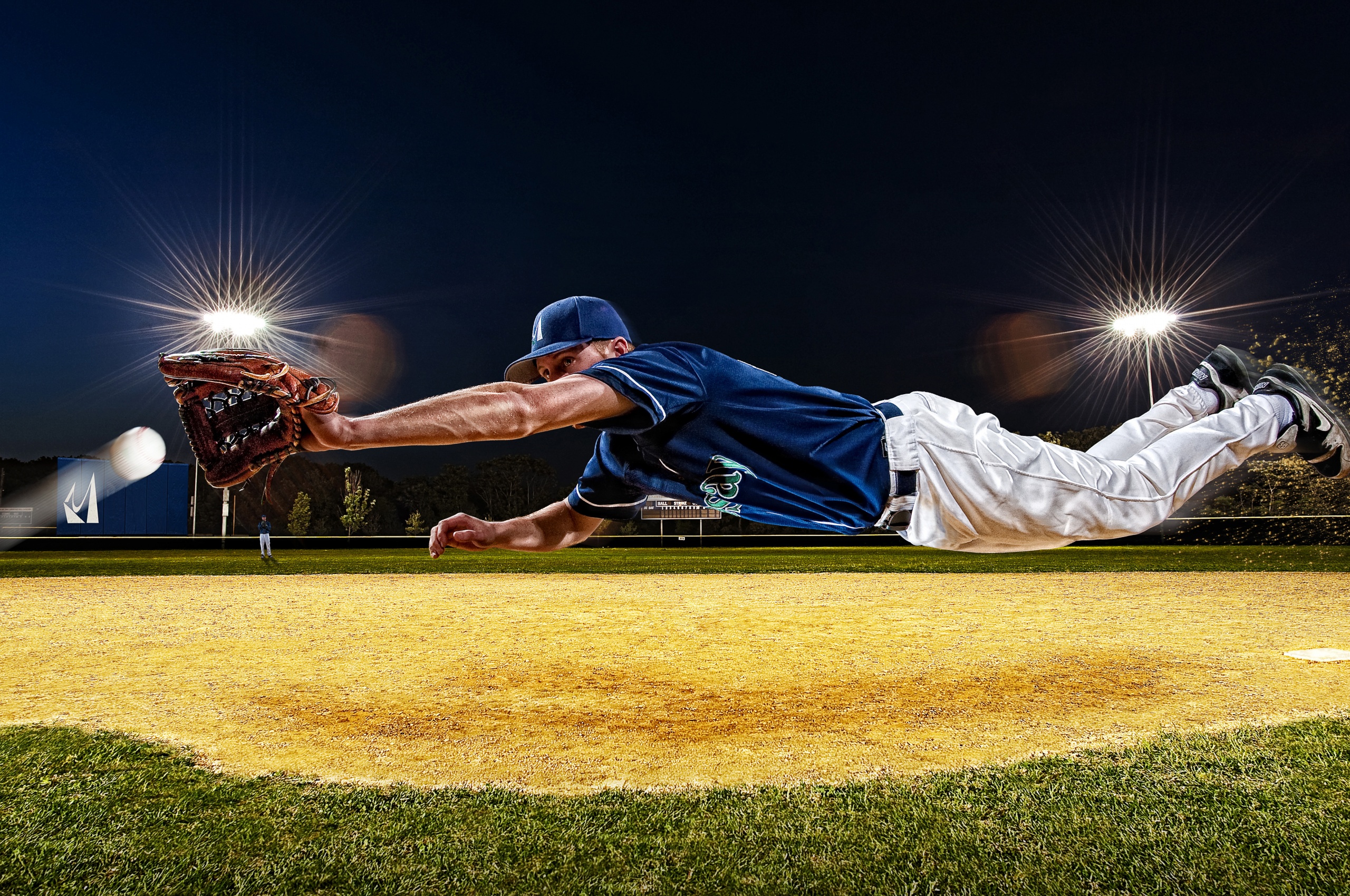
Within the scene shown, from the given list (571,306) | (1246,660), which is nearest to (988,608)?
(1246,660)

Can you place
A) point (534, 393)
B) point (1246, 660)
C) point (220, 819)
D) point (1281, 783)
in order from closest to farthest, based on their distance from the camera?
1. point (534, 393)
2. point (220, 819)
3. point (1281, 783)
4. point (1246, 660)

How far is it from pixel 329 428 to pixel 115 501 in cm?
4027

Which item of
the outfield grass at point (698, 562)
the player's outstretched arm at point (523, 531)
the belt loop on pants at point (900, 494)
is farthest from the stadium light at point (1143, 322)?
Result: the player's outstretched arm at point (523, 531)

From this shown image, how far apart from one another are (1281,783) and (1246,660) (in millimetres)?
4052

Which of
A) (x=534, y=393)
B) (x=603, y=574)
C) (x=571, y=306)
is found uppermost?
(x=571, y=306)

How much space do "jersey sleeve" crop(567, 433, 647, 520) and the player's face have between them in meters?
0.49

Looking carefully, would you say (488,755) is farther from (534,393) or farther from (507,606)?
(507,606)

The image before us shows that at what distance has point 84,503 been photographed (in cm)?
3394

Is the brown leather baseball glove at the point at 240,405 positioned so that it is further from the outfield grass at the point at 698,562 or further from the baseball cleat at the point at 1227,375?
the outfield grass at the point at 698,562

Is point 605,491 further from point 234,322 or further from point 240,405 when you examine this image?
point 234,322

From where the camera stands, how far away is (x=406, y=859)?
345 cm

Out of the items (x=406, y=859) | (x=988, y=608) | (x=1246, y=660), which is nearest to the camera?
(x=406, y=859)

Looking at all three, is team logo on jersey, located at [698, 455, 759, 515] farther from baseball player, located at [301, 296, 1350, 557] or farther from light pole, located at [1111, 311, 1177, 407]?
light pole, located at [1111, 311, 1177, 407]

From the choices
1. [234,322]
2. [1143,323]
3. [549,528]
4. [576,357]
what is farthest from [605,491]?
[234,322]
